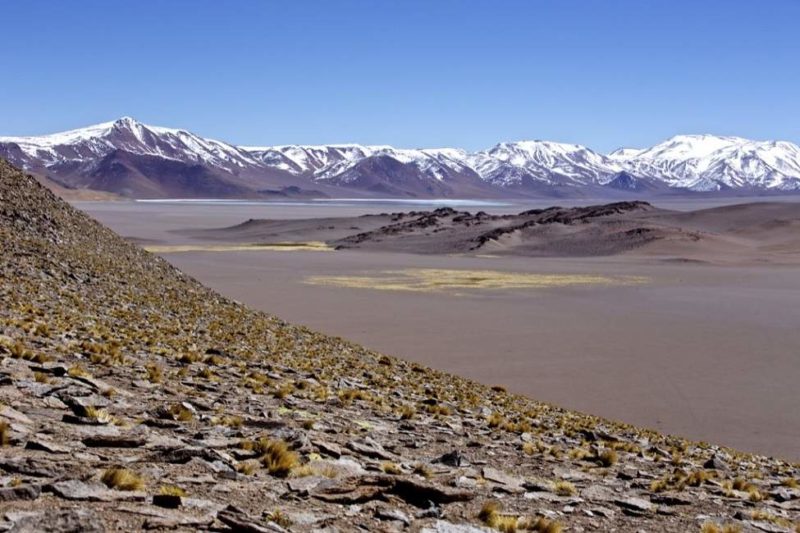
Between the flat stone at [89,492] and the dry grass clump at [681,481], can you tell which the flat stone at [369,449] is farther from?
the flat stone at [89,492]

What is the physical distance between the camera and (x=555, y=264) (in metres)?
60.6

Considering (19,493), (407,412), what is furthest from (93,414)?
(407,412)

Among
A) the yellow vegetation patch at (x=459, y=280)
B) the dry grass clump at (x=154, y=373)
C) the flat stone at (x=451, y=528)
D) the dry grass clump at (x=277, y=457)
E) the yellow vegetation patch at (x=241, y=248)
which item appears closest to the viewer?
the flat stone at (x=451, y=528)

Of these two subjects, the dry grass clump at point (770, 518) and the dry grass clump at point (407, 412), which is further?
the dry grass clump at point (407, 412)

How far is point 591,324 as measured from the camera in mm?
30078

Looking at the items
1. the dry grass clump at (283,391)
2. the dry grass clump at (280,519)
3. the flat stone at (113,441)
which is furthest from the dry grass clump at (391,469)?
the dry grass clump at (283,391)

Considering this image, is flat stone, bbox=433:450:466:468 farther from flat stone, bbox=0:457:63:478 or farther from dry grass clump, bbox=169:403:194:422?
flat stone, bbox=0:457:63:478

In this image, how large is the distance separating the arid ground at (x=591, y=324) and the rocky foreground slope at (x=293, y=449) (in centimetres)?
285

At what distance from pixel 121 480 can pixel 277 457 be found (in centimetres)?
176

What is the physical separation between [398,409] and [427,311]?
1936cm

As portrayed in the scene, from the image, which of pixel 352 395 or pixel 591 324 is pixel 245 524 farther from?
pixel 591 324

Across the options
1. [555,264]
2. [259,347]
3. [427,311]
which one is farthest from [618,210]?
[259,347]

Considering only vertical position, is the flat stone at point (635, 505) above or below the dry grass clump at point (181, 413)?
below

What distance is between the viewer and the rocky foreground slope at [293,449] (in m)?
6.89
